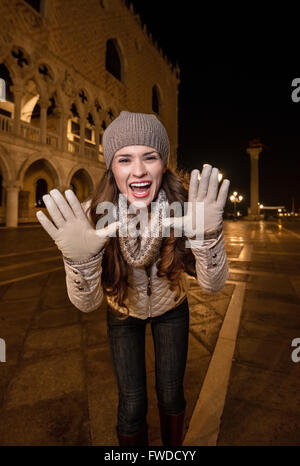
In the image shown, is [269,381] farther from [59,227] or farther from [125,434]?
[59,227]

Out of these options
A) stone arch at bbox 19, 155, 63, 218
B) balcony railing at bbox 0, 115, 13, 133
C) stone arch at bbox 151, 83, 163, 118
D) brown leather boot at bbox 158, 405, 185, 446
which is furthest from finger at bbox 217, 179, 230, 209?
stone arch at bbox 151, 83, 163, 118

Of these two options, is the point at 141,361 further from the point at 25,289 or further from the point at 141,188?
the point at 25,289

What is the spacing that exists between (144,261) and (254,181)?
114 ft

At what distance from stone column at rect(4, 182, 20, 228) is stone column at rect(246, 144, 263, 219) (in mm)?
28033

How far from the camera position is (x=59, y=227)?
3.14ft

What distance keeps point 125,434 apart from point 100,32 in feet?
76.6

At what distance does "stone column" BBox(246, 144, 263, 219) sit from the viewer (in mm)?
31953

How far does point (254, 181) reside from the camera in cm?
3209

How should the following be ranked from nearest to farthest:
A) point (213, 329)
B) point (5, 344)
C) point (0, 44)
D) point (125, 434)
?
point (125, 434)
point (5, 344)
point (213, 329)
point (0, 44)

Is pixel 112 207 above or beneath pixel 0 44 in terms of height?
beneath

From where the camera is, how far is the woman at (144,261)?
1.01m

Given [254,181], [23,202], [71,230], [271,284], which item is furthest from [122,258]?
[254,181]

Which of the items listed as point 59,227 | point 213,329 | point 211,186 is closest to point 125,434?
point 59,227
